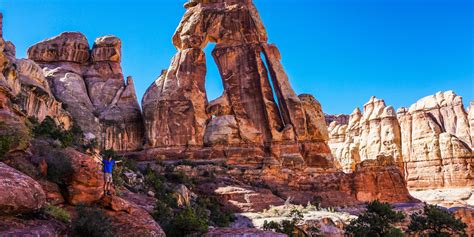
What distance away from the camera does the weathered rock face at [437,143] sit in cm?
6175

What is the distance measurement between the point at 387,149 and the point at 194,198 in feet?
146

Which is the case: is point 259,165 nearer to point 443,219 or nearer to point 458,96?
point 443,219

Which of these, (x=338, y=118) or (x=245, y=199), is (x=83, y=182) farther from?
(x=338, y=118)

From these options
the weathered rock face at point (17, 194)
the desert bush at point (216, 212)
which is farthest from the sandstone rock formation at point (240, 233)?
the desert bush at point (216, 212)

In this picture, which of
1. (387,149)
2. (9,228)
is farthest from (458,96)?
(9,228)

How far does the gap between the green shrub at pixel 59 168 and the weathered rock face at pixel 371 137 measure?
5503 cm

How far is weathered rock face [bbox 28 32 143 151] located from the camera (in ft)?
147

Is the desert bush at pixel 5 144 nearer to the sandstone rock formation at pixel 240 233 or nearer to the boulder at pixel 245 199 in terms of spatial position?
the sandstone rock formation at pixel 240 233

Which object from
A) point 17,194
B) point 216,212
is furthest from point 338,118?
point 17,194

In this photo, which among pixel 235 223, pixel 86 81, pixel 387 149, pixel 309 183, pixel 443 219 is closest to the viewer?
pixel 443 219

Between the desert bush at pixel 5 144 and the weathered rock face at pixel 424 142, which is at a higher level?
the weathered rock face at pixel 424 142

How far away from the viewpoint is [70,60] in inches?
1962

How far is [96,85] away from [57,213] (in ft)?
122

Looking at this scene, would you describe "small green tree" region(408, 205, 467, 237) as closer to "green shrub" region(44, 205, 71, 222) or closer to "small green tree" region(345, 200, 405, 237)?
"small green tree" region(345, 200, 405, 237)
